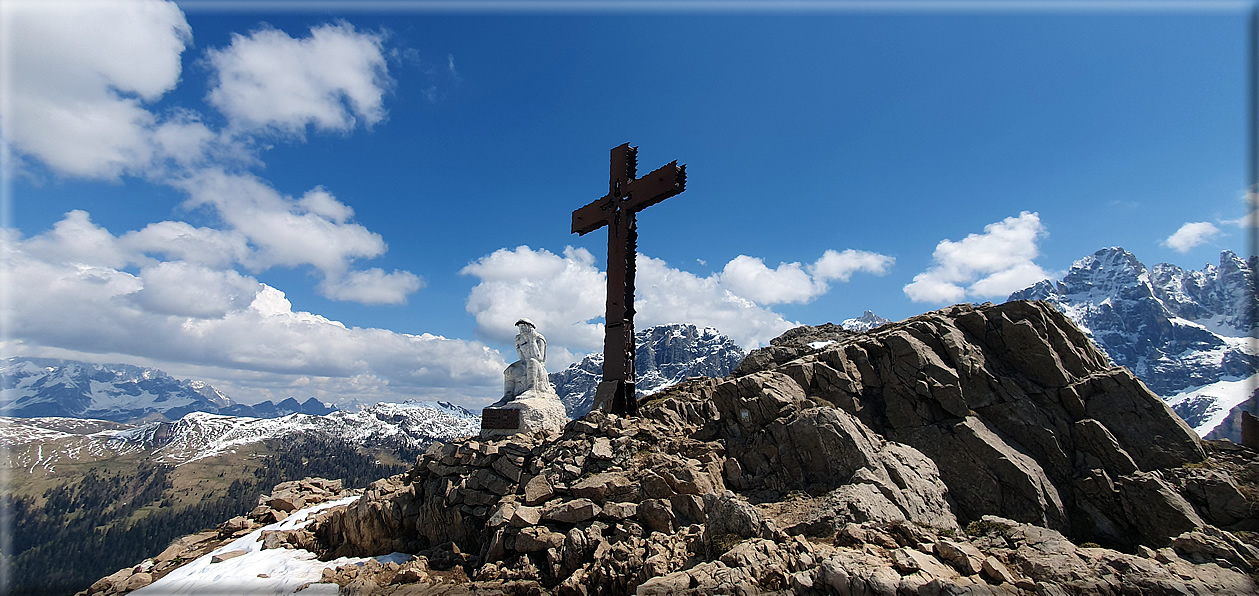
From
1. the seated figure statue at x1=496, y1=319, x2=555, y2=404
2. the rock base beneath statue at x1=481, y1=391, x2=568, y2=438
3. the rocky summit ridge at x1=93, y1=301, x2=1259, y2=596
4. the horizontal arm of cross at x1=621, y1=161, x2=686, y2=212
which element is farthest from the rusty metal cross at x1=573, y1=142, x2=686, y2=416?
the seated figure statue at x1=496, y1=319, x2=555, y2=404

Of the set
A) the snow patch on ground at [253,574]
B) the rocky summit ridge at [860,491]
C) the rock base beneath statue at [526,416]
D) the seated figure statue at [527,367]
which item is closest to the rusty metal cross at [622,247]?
the rocky summit ridge at [860,491]

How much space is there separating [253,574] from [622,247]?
20.0 metres

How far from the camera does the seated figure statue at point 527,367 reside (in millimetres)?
42531

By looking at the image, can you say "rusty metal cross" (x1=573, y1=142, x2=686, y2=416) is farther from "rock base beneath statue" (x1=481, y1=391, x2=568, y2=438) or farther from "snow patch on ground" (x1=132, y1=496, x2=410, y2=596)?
"snow patch on ground" (x1=132, y1=496, x2=410, y2=596)

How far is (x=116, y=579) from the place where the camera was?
69.5ft

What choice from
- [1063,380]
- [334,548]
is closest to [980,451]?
[1063,380]

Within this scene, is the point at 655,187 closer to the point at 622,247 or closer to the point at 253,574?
the point at 622,247

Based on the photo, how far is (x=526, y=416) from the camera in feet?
116

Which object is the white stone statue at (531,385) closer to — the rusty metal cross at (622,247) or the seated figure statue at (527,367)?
the seated figure statue at (527,367)

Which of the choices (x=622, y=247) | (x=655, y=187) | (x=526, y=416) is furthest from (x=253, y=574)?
(x=655, y=187)

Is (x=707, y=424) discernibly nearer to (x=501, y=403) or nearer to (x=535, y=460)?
(x=535, y=460)

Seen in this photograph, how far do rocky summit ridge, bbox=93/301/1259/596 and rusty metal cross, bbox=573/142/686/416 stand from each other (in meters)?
2.34

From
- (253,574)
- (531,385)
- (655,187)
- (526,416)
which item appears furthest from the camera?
(531,385)

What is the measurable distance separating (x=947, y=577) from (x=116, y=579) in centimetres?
2917
